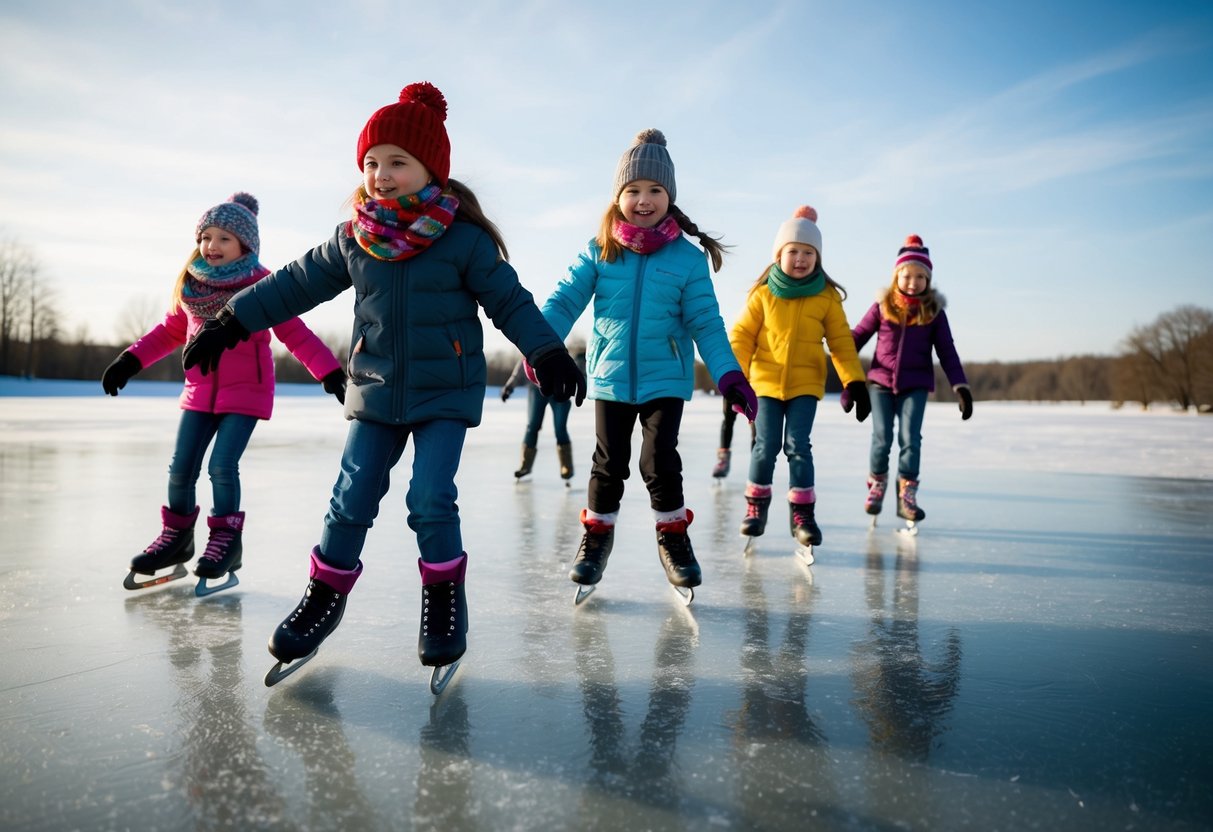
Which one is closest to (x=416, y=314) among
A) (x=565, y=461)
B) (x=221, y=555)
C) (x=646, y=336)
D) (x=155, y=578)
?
(x=646, y=336)

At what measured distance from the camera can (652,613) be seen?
8.57ft

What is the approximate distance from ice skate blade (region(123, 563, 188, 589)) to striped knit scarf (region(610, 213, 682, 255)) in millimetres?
2012

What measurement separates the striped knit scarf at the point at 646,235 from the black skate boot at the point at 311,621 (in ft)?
4.83

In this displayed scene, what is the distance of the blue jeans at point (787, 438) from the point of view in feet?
12.5

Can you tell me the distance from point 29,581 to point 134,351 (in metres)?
0.90

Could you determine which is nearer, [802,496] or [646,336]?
[646,336]

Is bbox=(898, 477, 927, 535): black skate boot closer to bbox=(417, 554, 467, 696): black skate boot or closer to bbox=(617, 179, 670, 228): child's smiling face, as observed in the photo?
bbox=(617, 179, 670, 228): child's smiling face

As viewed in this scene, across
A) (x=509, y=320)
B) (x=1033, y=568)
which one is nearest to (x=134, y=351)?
(x=509, y=320)

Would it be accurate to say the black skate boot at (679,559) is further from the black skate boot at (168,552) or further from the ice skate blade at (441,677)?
the black skate boot at (168,552)

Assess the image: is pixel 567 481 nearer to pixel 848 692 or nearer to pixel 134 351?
pixel 134 351

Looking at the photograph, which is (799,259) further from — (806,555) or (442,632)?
(442,632)

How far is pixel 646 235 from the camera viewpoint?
9.36ft

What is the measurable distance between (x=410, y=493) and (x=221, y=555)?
3.92ft

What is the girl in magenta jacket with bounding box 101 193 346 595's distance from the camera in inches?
112
